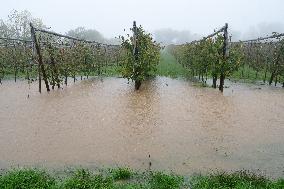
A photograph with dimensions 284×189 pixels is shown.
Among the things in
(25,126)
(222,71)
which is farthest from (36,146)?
(222,71)

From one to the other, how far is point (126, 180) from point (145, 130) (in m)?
3.24

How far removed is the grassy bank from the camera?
592 centimetres

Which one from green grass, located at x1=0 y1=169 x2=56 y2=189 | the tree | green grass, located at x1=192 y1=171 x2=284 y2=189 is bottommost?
green grass, located at x1=0 y1=169 x2=56 y2=189

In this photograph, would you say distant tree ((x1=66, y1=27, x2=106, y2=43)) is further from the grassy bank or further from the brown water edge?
the grassy bank

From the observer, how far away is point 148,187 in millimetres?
5957

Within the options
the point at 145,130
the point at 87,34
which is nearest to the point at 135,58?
the point at 145,130

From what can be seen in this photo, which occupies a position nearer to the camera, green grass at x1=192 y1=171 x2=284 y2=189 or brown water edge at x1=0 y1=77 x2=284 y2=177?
green grass at x1=192 y1=171 x2=284 y2=189

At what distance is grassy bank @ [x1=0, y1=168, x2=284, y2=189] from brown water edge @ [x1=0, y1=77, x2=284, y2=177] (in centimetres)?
45

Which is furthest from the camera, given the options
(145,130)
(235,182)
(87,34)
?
(87,34)

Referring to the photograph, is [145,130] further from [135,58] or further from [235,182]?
[135,58]

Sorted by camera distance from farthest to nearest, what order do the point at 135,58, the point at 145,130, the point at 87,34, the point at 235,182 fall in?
the point at 87,34, the point at 135,58, the point at 145,130, the point at 235,182

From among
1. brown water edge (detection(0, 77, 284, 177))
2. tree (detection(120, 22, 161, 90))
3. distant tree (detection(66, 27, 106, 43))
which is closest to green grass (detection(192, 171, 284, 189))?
brown water edge (detection(0, 77, 284, 177))

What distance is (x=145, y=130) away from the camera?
9.49m

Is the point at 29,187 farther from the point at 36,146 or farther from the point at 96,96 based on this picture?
the point at 96,96
